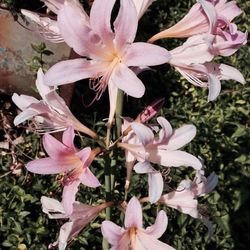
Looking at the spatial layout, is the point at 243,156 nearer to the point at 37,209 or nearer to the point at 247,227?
the point at 247,227

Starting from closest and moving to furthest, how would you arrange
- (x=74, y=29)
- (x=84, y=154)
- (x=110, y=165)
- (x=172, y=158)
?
(x=74, y=29), (x=84, y=154), (x=172, y=158), (x=110, y=165)

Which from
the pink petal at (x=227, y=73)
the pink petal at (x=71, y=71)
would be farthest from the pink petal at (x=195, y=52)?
the pink petal at (x=71, y=71)

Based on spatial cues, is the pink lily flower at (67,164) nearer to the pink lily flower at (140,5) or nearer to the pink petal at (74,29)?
the pink petal at (74,29)

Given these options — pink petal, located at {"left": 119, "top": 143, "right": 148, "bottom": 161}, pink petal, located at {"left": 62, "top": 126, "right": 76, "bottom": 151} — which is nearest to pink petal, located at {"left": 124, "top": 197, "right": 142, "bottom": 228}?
pink petal, located at {"left": 119, "top": 143, "right": 148, "bottom": 161}

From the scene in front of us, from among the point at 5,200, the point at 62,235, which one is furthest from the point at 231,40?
the point at 5,200

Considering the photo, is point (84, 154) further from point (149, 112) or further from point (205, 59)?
point (205, 59)

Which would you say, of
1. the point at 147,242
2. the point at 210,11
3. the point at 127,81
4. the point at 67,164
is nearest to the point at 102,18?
the point at 127,81
